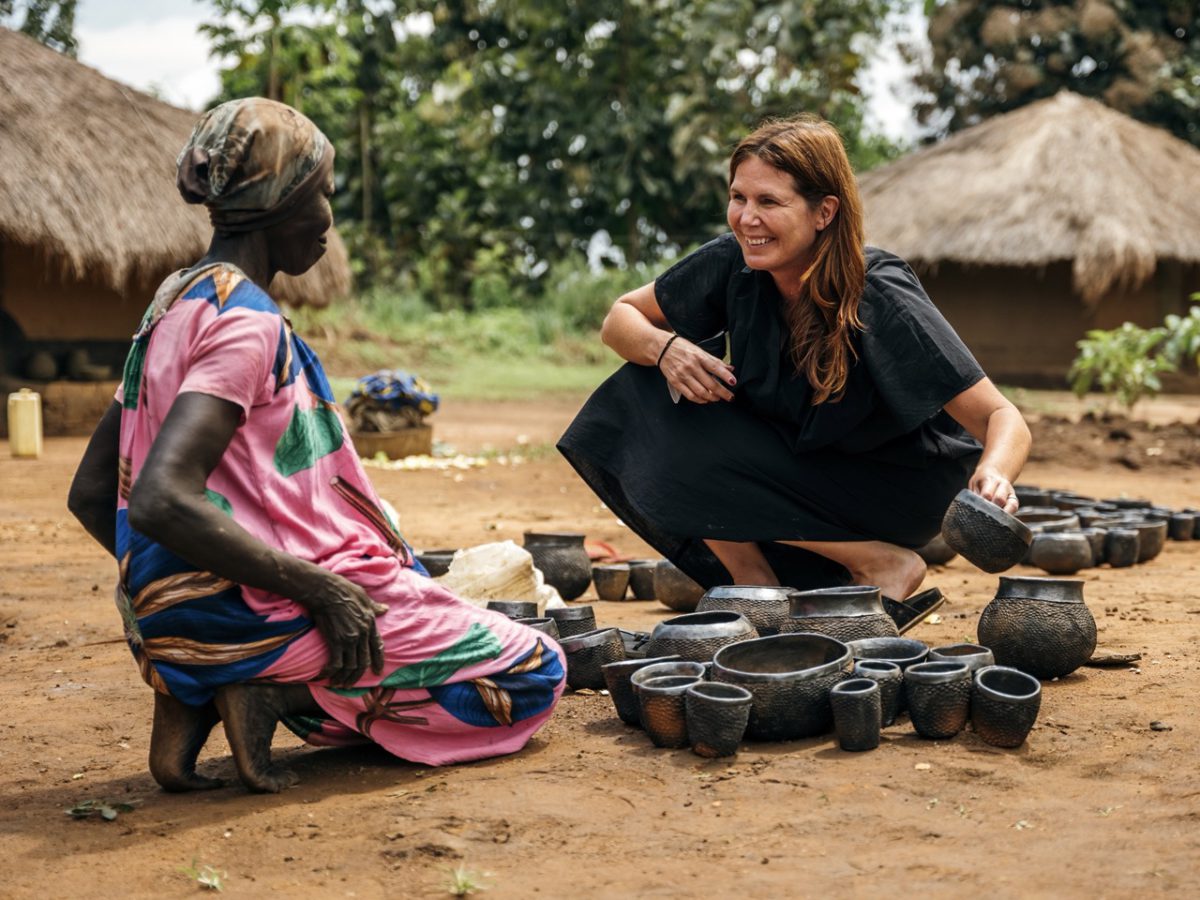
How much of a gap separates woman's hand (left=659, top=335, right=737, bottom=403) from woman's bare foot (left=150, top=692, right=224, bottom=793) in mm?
1613

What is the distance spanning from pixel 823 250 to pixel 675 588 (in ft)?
4.15

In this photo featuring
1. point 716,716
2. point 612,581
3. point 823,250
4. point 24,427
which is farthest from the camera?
point 24,427

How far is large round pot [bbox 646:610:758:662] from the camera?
121 inches

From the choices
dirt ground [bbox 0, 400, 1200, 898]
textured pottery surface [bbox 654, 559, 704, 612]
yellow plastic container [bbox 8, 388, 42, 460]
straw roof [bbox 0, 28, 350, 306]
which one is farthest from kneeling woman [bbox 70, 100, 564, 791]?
straw roof [bbox 0, 28, 350, 306]

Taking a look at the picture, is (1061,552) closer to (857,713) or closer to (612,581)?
(612,581)

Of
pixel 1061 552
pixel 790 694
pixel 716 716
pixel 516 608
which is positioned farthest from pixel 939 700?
pixel 1061 552

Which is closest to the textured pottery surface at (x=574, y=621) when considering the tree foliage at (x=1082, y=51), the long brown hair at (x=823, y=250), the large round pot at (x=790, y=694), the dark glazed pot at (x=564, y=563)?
the large round pot at (x=790, y=694)

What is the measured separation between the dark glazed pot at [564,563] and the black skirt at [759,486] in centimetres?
63

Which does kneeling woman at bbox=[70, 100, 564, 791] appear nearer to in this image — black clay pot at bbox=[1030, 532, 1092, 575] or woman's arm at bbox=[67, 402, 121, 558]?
woman's arm at bbox=[67, 402, 121, 558]

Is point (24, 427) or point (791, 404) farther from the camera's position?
point (24, 427)

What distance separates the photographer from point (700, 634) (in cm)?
308

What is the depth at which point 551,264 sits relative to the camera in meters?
20.1

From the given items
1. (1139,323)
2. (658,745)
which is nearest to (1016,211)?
(1139,323)

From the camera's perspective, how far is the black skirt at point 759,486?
374 centimetres
